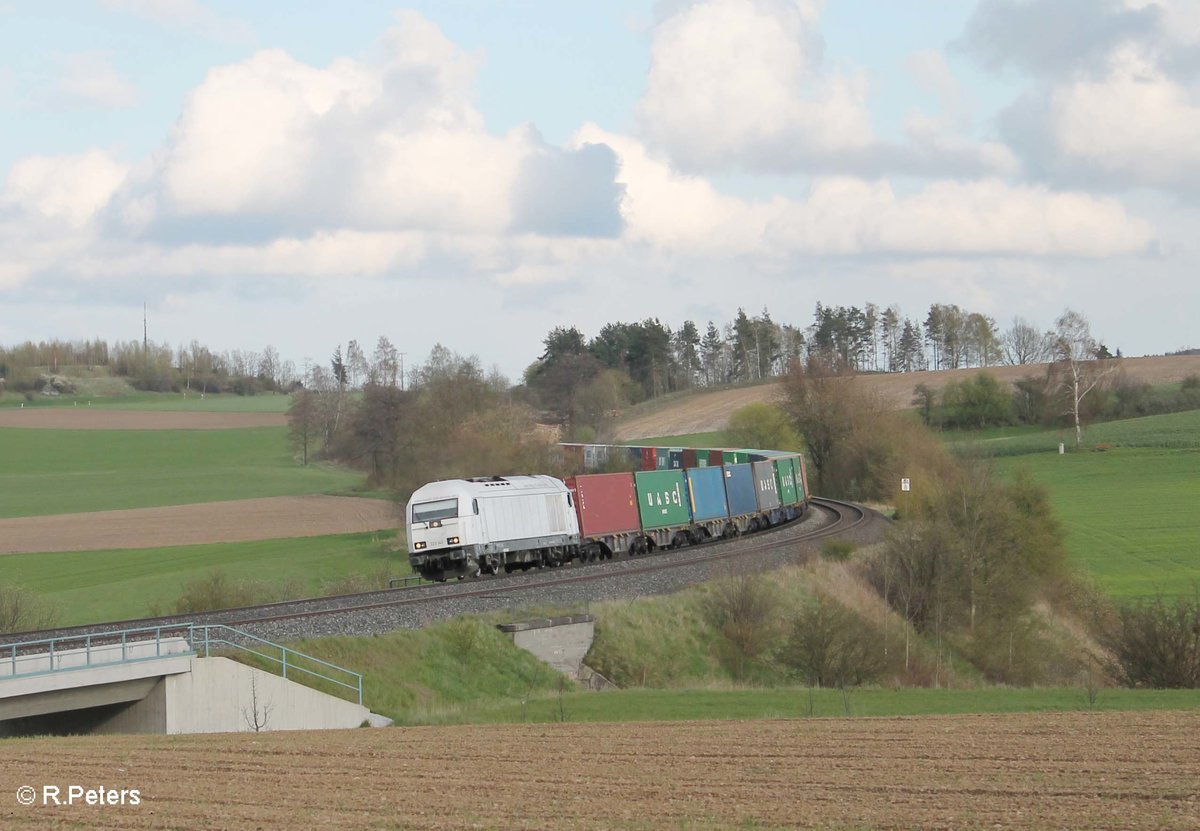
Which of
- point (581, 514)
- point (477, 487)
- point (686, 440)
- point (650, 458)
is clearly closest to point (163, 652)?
point (477, 487)

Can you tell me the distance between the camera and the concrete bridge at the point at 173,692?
20.6 m

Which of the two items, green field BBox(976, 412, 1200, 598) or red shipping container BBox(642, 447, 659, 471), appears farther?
red shipping container BBox(642, 447, 659, 471)

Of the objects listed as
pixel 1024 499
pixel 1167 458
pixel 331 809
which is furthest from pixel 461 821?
pixel 1167 458

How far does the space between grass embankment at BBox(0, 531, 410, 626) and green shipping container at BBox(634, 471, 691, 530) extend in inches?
368

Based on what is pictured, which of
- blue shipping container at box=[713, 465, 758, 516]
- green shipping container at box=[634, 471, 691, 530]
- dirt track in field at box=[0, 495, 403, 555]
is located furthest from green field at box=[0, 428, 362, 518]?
green shipping container at box=[634, 471, 691, 530]

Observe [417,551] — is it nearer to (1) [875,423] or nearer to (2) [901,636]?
(2) [901,636]

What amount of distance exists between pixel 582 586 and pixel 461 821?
21277 millimetres

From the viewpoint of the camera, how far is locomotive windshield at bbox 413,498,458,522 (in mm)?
36000

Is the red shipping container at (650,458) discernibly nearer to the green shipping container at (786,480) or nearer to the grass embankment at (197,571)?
the green shipping container at (786,480)

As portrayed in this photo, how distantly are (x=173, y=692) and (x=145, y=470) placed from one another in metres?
91.8

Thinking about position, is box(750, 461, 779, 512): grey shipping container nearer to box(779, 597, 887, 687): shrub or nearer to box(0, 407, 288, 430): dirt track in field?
box(779, 597, 887, 687): shrub

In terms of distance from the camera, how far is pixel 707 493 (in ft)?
162

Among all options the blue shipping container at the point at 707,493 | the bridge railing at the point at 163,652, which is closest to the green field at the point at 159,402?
the blue shipping container at the point at 707,493

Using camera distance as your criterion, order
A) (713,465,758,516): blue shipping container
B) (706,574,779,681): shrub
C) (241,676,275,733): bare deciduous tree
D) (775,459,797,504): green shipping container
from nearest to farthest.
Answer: (241,676,275,733): bare deciduous tree < (706,574,779,681): shrub < (713,465,758,516): blue shipping container < (775,459,797,504): green shipping container
